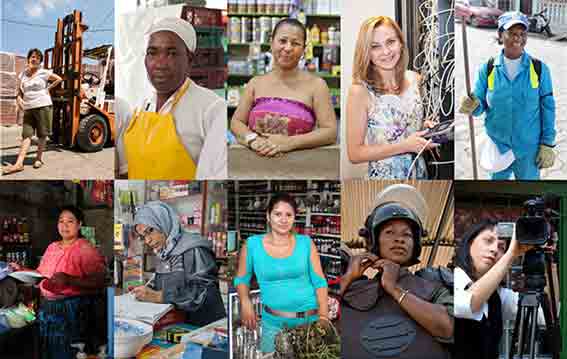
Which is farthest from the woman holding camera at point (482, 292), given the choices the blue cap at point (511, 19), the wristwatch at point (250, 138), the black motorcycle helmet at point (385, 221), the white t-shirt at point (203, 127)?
the white t-shirt at point (203, 127)

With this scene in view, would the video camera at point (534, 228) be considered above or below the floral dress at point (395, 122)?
below

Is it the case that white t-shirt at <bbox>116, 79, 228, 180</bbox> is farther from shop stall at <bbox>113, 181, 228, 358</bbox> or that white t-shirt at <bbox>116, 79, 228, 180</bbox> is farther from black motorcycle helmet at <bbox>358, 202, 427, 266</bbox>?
black motorcycle helmet at <bbox>358, 202, 427, 266</bbox>

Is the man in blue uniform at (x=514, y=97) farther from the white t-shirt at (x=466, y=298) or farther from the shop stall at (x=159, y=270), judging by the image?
the shop stall at (x=159, y=270)

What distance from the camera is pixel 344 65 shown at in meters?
3.21

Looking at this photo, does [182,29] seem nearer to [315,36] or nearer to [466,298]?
[315,36]

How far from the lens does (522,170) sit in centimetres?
327

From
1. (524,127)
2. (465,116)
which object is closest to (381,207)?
(465,116)

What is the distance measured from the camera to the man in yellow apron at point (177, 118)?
3.18 metres

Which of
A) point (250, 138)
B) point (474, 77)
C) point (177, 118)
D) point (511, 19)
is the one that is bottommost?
point (250, 138)

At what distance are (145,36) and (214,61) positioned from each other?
390mm

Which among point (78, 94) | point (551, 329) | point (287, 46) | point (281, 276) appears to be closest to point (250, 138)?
point (287, 46)

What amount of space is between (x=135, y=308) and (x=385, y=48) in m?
1.88

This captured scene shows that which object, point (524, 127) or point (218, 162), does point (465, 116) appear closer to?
point (524, 127)

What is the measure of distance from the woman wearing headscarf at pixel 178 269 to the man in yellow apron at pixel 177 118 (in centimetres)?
23
